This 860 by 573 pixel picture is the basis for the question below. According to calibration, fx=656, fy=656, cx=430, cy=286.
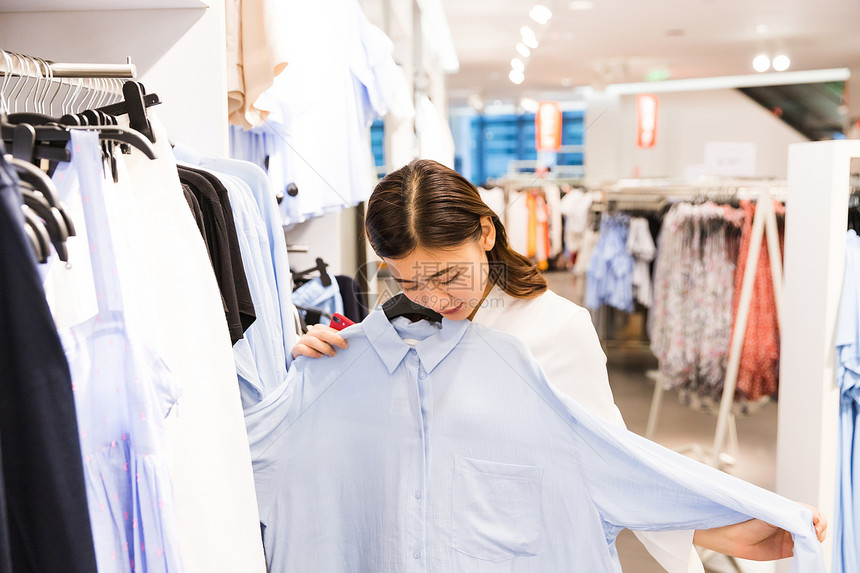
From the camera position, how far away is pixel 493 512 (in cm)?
108

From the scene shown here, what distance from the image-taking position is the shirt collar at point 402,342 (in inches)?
41.8

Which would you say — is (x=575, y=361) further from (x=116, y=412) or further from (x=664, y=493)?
(x=116, y=412)

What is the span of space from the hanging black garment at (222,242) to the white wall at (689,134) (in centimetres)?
987

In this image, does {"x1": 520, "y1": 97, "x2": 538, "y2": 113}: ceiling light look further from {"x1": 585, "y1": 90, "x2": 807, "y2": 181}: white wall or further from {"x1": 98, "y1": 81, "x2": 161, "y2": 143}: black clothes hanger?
{"x1": 585, "y1": 90, "x2": 807, "y2": 181}: white wall

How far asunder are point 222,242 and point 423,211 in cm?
36

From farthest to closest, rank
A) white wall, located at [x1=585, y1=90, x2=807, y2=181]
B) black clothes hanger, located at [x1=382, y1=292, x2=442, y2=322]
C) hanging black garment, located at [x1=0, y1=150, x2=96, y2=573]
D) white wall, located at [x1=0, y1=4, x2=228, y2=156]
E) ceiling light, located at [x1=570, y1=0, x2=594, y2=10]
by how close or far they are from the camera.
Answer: white wall, located at [x1=585, y1=90, x2=807, y2=181] → ceiling light, located at [x1=570, y1=0, x2=594, y2=10] → white wall, located at [x1=0, y1=4, x2=228, y2=156] → black clothes hanger, located at [x1=382, y1=292, x2=442, y2=322] → hanging black garment, located at [x1=0, y1=150, x2=96, y2=573]

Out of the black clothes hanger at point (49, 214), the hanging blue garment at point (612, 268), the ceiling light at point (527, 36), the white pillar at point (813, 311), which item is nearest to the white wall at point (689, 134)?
the hanging blue garment at point (612, 268)

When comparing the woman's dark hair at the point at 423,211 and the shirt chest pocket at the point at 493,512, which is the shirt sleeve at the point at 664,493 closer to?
the shirt chest pocket at the point at 493,512

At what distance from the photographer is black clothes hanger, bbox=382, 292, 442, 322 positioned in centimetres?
109

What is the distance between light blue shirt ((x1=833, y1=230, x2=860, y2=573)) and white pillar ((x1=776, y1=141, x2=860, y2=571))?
3 cm

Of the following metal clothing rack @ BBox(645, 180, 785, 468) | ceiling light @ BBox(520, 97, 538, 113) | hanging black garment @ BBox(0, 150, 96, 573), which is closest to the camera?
hanging black garment @ BBox(0, 150, 96, 573)

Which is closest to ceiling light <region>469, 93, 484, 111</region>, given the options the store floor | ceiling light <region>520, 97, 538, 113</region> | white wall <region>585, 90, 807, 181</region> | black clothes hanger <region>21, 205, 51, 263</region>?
ceiling light <region>520, 97, 538, 113</region>

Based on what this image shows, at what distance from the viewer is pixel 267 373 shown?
1.23 metres

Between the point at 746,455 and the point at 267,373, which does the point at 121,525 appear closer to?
the point at 267,373
